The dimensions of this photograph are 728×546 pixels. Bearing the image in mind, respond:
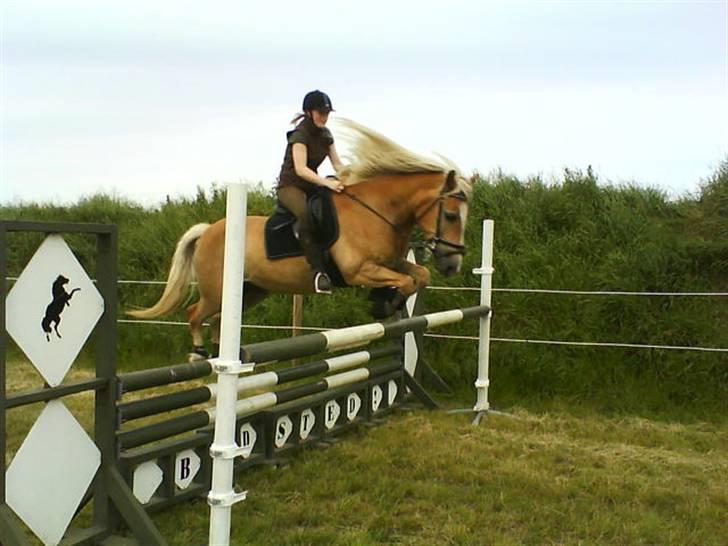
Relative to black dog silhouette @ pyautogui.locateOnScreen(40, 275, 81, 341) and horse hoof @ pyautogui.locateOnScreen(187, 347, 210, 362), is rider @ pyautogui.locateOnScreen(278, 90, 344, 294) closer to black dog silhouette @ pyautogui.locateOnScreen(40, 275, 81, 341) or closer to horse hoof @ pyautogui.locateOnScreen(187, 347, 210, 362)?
horse hoof @ pyautogui.locateOnScreen(187, 347, 210, 362)

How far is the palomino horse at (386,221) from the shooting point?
3.65 m

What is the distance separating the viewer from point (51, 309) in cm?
227

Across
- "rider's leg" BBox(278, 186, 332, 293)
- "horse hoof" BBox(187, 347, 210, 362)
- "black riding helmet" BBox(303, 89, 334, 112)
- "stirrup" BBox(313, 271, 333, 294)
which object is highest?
"black riding helmet" BBox(303, 89, 334, 112)

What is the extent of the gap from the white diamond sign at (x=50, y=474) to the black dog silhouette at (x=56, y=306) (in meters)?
0.24

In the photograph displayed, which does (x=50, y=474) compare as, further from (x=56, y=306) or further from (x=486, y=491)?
(x=486, y=491)

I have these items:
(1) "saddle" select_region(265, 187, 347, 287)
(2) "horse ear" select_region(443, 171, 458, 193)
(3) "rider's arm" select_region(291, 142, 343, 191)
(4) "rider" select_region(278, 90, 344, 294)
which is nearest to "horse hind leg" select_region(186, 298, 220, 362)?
(1) "saddle" select_region(265, 187, 347, 287)

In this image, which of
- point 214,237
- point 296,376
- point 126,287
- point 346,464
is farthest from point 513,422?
point 126,287

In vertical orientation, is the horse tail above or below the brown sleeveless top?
below

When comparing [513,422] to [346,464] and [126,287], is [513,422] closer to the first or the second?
[346,464]

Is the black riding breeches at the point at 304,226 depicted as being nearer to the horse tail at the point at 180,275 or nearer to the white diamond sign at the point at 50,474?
the horse tail at the point at 180,275

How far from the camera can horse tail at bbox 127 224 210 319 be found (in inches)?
173

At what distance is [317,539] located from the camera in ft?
8.89

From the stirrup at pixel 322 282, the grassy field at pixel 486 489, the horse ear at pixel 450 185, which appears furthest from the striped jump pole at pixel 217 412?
the horse ear at pixel 450 185

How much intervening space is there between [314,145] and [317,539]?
6.25 feet
